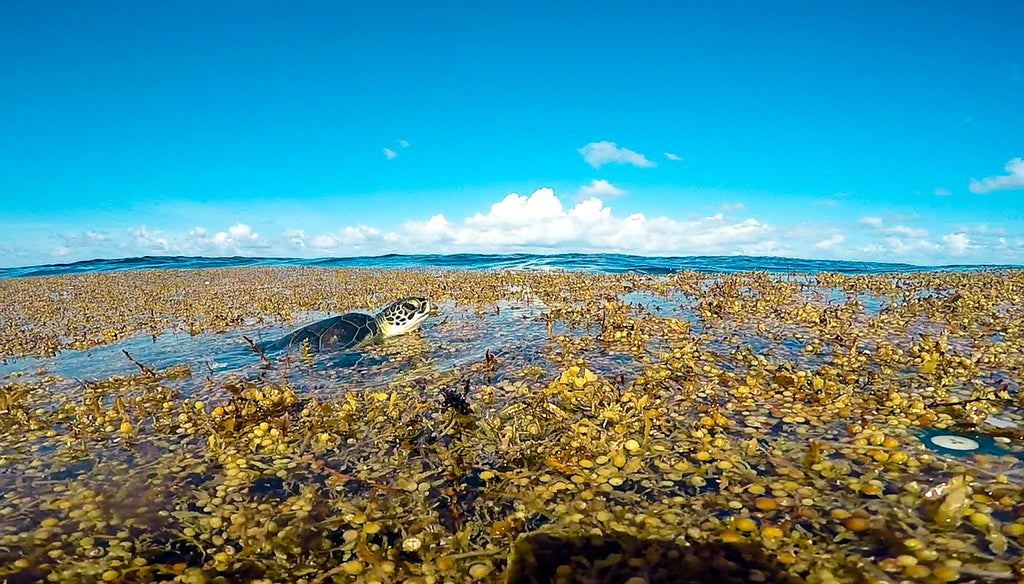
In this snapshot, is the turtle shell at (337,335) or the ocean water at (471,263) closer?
the turtle shell at (337,335)

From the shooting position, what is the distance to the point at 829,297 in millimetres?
17109

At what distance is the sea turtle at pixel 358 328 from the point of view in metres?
10.8

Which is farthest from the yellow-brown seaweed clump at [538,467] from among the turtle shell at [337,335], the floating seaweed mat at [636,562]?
the turtle shell at [337,335]

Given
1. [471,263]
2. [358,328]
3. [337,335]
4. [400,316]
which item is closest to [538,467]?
[337,335]

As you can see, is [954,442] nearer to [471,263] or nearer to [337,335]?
[337,335]

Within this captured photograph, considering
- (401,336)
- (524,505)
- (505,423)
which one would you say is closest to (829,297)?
(401,336)

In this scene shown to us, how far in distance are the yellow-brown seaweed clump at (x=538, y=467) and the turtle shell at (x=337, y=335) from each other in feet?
2.94

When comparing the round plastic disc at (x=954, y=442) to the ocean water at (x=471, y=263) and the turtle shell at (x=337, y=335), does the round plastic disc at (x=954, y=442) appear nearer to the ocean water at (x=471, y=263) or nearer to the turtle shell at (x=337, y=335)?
the turtle shell at (x=337, y=335)

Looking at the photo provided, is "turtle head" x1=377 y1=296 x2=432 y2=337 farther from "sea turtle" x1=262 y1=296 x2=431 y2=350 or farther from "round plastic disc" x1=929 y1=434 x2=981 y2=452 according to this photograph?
"round plastic disc" x1=929 y1=434 x2=981 y2=452

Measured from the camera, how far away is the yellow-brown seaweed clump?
11.0 ft

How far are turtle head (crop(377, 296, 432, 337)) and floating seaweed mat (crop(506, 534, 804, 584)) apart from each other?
29.5 feet

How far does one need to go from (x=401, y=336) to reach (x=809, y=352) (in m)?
8.43

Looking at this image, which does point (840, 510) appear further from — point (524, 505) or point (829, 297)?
point (829, 297)

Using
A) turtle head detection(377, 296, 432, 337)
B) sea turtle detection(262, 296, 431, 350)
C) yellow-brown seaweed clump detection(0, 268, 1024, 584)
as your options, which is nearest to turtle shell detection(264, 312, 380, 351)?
sea turtle detection(262, 296, 431, 350)
